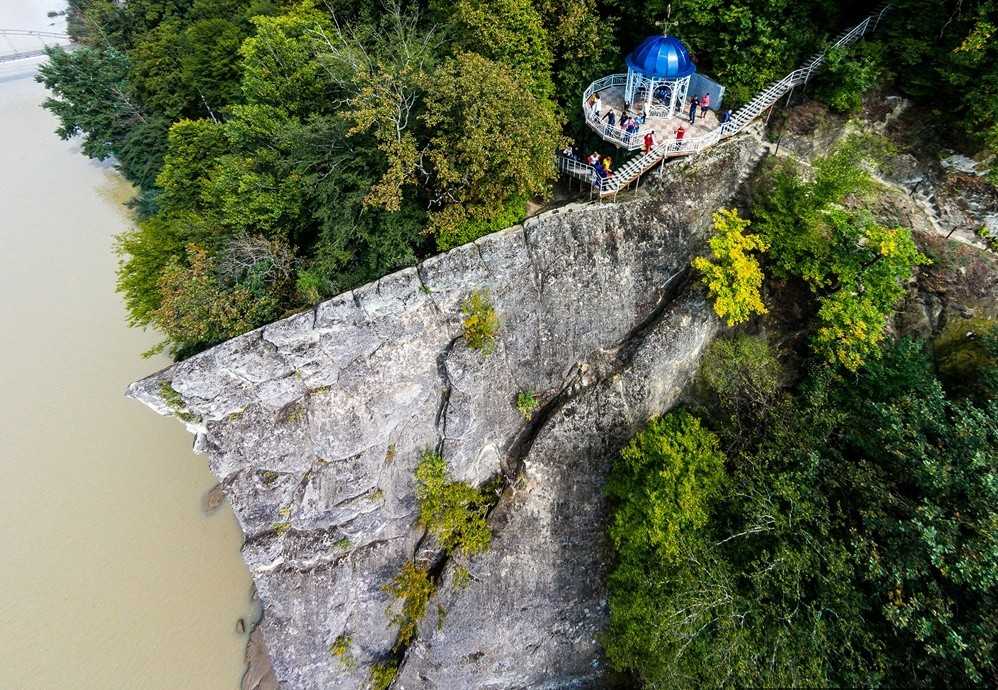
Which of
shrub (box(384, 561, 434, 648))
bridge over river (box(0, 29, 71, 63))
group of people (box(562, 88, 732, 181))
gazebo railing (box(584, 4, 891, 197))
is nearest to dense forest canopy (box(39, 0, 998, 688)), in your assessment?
shrub (box(384, 561, 434, 648))

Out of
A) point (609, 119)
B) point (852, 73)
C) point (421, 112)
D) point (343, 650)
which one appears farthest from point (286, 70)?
point (343, 650)

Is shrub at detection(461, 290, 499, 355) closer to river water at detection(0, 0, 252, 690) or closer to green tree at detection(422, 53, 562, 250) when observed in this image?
green tree at detection(422, 53, 562, 250)

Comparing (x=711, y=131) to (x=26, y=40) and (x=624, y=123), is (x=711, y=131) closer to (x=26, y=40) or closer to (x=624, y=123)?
(x=624, y=123)

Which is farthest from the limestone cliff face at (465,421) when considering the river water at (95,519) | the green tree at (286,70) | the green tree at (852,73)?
the green tree at (286,70)

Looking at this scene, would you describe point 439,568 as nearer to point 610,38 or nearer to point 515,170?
point 515,170

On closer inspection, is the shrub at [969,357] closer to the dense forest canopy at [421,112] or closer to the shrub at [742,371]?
the shrub at [742,371]

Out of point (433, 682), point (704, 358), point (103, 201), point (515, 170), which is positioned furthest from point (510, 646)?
point (103, 201)
